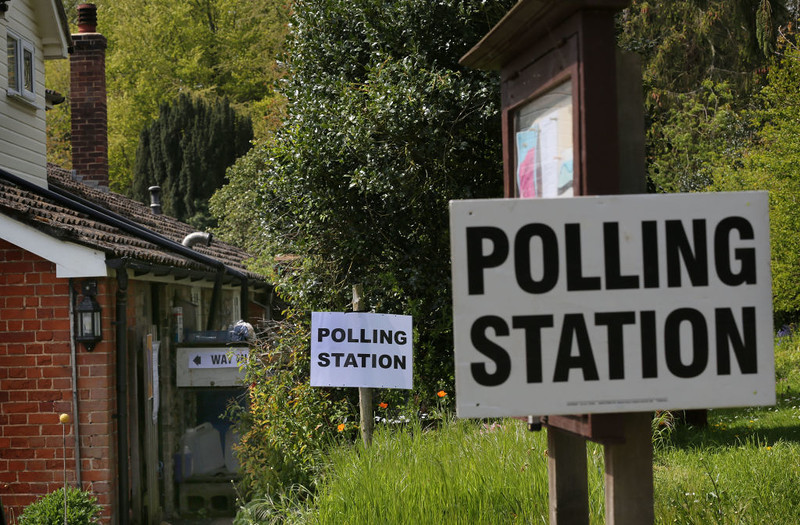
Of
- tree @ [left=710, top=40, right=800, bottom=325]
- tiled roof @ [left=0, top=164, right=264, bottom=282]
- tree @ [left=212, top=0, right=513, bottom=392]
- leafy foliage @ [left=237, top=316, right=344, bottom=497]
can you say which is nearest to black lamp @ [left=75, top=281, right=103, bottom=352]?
tiled roof @ [left=0, top=164, right=264, bottom=282]

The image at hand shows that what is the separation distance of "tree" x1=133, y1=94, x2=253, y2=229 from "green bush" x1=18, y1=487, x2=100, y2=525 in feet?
83.4

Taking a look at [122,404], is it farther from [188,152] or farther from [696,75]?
[188,152]

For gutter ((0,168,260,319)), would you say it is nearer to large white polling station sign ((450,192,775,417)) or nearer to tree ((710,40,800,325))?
large white polling station sign ((450,192,775,417))

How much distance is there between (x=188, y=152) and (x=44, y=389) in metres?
25.5

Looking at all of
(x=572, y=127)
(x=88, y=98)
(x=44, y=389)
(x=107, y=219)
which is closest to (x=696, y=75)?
(x=88, y=98)

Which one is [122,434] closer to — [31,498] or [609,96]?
[31,498]

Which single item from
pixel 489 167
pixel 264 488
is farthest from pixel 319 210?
pixel 264 488

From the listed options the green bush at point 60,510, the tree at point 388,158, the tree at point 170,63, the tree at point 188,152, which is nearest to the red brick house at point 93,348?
the green bush at point 60,510

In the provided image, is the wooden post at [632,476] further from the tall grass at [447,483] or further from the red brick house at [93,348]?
the red brick house at [93,348]

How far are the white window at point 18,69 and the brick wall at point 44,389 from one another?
3.78 meters

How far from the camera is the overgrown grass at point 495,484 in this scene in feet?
17.2

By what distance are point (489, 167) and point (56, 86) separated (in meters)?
32.4

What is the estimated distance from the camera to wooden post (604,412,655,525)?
2920 mm

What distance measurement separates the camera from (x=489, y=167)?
32.6 ft
